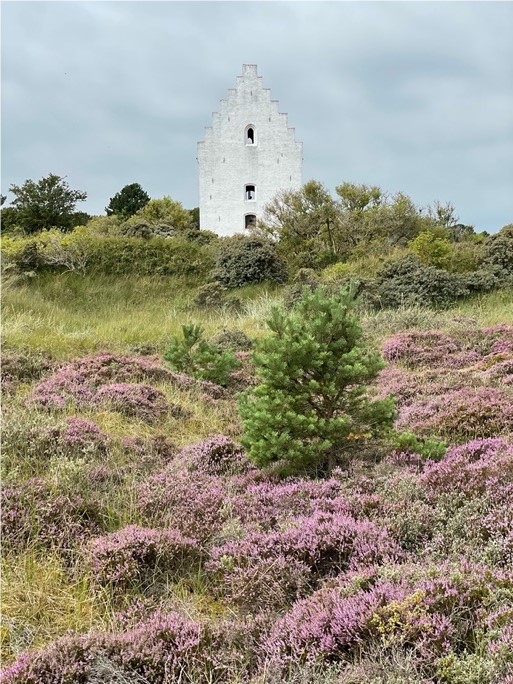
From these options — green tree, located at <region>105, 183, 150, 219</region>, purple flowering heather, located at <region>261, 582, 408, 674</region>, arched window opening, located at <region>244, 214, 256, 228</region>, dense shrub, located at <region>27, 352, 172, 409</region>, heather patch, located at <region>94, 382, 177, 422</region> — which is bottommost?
purple flowering heather, located at <region>261, 582, 408, 674</region>

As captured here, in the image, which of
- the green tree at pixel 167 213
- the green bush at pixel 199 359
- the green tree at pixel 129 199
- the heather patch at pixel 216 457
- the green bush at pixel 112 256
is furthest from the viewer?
the green tree at pixel 129 199

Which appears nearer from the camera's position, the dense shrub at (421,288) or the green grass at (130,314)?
the green grass at (130,314)

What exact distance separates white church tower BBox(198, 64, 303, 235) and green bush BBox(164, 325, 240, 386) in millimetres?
34394

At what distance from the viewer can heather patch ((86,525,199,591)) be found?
3.46 m

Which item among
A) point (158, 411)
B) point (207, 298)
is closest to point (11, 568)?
point (158, 411)

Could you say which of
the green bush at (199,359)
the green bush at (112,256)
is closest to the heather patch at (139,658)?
the green bush at (199,359)

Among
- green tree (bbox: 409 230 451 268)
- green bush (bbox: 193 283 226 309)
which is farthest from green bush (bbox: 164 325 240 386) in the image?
green tree (bbox: 409 230 451 268)

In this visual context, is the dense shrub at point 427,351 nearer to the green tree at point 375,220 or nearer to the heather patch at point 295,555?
the heather patch at point 295,555

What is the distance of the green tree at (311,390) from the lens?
473 centimetres

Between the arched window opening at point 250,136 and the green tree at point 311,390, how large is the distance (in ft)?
133

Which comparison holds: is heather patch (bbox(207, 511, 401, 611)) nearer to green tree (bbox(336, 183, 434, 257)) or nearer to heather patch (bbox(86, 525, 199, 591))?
heather patch (bbox(86, 525, 199, 591))

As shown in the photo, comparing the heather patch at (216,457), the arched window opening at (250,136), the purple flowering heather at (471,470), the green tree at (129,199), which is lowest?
the heather patch at (216,457)

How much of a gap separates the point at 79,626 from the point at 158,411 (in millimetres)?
4112

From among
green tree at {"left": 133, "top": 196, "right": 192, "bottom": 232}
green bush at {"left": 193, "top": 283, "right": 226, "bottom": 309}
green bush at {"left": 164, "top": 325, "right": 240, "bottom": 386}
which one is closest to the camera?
green bush at {"left": 164, "top": 325, "right": 240, "bottom": 386}
